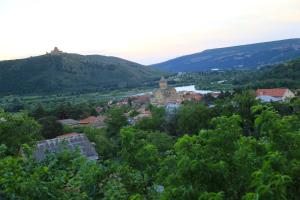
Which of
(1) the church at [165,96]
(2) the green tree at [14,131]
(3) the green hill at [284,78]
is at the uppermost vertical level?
(2) the green tree at [14,131]

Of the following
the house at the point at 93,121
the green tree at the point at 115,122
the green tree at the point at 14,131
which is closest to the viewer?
the green tree at the point at 14,131

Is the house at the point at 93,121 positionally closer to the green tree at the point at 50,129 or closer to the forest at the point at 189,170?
the green tree at the point at 50,129

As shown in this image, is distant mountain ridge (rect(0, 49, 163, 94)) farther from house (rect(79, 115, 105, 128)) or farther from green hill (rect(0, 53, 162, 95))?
house (rect(79, 115, 105, 128))

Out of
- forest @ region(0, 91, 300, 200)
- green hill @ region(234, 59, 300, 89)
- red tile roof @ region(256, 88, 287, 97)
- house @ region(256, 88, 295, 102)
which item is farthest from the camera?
green hill @ region(234, 59, 300, 89)

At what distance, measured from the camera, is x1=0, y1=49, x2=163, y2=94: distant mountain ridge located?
451 ft

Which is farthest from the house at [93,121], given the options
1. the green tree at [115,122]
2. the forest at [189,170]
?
A: the forest at [189,170]

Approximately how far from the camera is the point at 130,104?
89.1 m

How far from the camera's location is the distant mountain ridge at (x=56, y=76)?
137 meters

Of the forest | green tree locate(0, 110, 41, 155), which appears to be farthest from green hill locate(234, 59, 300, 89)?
the forest

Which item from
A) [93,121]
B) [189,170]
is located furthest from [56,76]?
[189,170]

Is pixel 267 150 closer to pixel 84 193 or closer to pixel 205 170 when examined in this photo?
pixel 205 170

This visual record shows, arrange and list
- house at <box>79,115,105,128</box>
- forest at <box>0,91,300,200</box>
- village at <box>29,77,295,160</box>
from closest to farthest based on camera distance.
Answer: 1. forest at <box>0,91,300,200</box>
2. village at <box>29,77,295,160</box>
3. house at <box>79,115,105,128</box>

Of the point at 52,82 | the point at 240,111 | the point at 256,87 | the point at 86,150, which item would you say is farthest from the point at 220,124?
the point at 52,82

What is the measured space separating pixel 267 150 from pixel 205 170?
1235 millimetres
